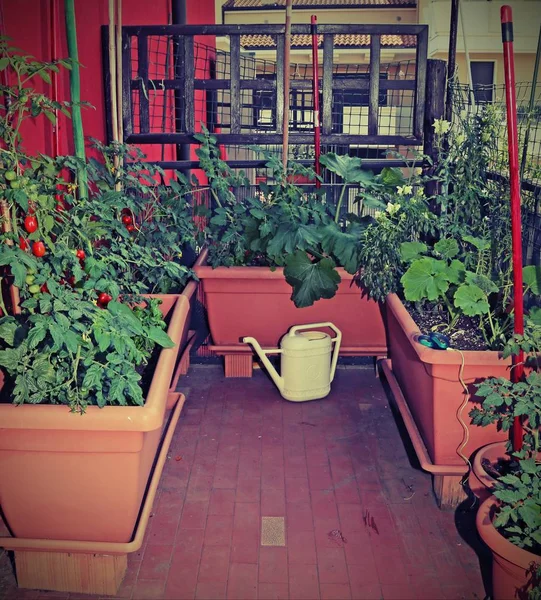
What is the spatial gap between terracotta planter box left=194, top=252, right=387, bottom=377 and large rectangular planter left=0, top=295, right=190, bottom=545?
146 cm

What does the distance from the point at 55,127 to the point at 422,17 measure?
55.7 ft

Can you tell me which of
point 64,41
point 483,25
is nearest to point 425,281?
point 64,41

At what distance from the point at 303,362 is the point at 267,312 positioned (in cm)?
43

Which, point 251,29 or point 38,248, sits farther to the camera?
point 251,29

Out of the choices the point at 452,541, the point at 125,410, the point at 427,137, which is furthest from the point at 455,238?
the point at 125,410

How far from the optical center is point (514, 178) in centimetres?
217

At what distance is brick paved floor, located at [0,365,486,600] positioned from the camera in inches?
85.2

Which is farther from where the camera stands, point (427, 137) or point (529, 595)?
point (427, 137)

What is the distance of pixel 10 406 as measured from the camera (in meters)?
1.99

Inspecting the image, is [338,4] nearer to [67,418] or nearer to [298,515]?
[298,515]

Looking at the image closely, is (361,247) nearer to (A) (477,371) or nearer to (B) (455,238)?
(B) (455,238)

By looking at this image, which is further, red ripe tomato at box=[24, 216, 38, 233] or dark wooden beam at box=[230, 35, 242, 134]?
dark wooden beam at box=[230, 35, 242, 134]

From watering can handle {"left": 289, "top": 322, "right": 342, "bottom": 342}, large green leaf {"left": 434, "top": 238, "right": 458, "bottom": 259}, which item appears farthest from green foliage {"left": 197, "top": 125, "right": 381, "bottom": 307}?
large green leaf {"left": 434, "top": 238, "right": 458, "bottom": 259}

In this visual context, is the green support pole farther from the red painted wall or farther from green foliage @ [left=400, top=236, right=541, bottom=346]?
green foliage @ [left=400, top=236, right=541, bottom=346]
